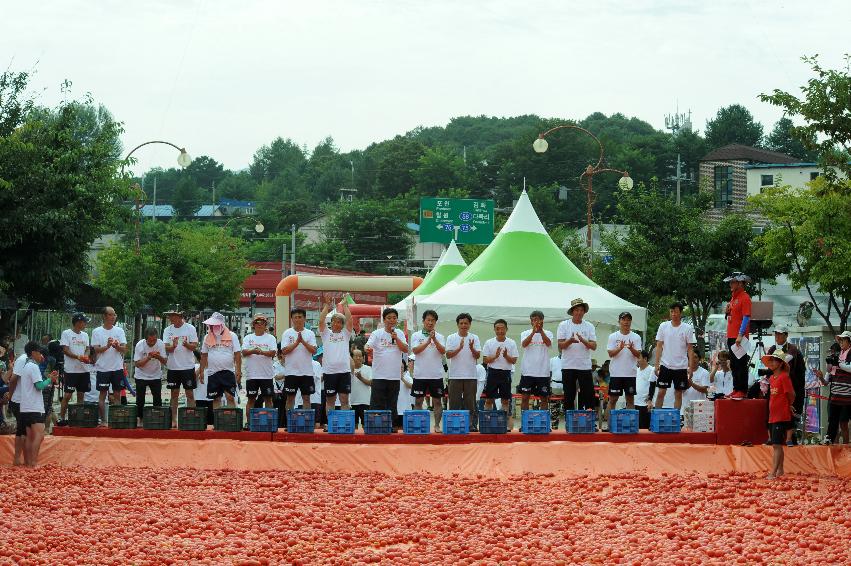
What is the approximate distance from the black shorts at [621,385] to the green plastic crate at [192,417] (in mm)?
5762

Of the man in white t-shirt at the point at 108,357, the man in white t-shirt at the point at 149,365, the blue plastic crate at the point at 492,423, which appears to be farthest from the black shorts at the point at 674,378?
the man in white t-shirt at the point at 108,357

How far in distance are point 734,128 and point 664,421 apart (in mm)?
92004

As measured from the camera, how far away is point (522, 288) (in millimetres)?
22250

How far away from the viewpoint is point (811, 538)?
10852mm

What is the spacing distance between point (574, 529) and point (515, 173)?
80835 mm

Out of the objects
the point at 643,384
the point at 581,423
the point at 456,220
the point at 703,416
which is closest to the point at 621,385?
the point at 581,423

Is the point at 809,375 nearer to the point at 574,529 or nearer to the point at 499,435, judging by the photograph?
the point at 499,435

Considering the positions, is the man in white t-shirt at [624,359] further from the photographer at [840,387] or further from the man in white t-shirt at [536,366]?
the photographer at [840,387]

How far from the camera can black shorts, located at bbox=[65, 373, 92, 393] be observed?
1717cm

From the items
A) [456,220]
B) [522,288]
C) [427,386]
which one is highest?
[456,220]

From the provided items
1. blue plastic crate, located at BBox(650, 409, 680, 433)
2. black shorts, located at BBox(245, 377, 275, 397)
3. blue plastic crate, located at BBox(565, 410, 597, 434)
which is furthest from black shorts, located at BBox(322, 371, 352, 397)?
blue plastic crate, located at BBox(650, 409, 680, 433)

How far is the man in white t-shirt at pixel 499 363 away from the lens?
16484mm

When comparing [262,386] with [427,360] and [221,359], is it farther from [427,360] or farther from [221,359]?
[427,360]

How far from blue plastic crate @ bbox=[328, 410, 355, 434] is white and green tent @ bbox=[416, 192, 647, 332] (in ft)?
18.8
